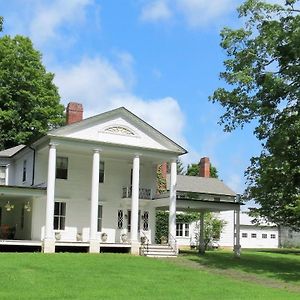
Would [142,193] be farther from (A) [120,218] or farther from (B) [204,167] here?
(B) [204,167]

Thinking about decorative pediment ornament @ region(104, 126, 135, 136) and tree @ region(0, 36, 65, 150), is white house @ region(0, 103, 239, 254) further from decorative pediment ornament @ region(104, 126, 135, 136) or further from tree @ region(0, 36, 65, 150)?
tree @ region(0, 36, 65, 150)

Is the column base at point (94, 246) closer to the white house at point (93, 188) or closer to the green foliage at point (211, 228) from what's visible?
the white house at point (93, 188)

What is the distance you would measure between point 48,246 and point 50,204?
2.37m

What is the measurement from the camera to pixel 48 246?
1258 inches

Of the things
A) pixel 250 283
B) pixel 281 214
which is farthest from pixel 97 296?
pixel 281 214

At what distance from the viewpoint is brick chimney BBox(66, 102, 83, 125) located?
3797 centimetres

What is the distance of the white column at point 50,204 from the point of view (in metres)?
32.0

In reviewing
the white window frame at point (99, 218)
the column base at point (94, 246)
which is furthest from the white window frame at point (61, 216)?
the column base at point (94, 246)

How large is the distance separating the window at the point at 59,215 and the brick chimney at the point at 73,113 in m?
5.64

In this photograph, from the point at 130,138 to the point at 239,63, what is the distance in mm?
8327

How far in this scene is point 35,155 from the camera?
36.3 meters

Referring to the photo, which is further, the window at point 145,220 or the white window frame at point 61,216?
the window at point 145,220

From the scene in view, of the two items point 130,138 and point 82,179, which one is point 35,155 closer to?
point 82,179

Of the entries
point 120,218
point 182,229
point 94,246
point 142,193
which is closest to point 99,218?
point 120,218
